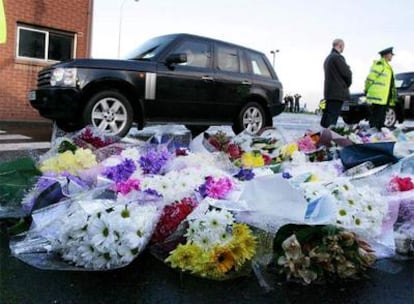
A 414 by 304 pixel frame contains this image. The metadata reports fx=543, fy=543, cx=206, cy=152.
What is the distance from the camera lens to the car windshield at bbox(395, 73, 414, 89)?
54.4ft

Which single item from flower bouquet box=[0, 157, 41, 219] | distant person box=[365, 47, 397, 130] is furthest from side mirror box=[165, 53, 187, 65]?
flower bouquet box=[0, 157, 41, 219]

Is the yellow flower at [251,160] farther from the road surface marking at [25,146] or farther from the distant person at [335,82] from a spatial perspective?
the distant person at [335,82]

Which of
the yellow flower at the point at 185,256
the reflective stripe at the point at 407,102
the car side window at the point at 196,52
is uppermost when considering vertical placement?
the car side window at the point at 196,52

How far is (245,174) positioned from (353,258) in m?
1.29

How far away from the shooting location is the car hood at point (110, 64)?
7816 mm

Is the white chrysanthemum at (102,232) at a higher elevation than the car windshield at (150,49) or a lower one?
lower

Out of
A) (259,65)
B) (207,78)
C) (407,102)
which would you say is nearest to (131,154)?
(207,78)

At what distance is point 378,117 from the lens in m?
10.3

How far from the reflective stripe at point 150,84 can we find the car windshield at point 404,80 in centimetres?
1067

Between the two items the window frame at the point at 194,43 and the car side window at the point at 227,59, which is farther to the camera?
the car side window at the point at 227,59

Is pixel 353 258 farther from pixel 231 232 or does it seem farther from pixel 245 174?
pixel 245 174

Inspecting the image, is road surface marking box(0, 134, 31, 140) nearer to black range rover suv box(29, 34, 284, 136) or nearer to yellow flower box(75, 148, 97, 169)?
black range rover suv box(29, 34, 284, 136)

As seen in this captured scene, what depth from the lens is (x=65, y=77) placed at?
25.5 ft

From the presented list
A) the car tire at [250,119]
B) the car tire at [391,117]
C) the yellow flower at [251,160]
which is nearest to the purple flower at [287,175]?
the yellow flower at [251,160]
